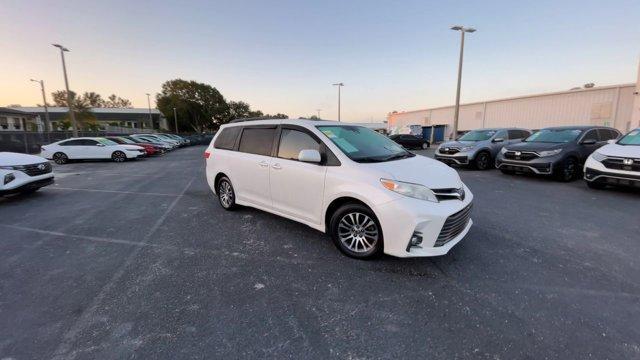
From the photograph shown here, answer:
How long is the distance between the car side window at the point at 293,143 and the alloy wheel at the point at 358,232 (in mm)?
1089

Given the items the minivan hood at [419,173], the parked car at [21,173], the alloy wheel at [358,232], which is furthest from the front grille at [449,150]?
the parked car at [21,173]

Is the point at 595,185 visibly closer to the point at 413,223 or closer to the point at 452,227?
the point at 452,227

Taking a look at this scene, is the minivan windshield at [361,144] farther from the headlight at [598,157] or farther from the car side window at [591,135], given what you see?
the car side window at [591,135]

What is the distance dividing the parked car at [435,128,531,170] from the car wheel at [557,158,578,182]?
243 centimetres

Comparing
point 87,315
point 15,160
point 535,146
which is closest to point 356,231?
point 87,315

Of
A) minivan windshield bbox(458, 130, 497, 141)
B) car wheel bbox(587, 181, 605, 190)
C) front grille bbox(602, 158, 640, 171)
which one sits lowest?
car wheel bbox(587, 181, 605, 190)

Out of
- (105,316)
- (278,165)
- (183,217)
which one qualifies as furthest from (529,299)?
(183,217)

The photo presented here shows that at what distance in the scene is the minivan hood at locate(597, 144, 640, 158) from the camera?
20.5 feet

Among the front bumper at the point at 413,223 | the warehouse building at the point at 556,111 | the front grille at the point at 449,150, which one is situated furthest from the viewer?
the warehouse building at the point at 556,111

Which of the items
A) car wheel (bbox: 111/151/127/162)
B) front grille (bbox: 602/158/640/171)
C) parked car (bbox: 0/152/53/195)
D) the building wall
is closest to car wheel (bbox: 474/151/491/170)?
front grille (bbox: 602/158/640/171)

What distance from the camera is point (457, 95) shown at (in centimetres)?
1780

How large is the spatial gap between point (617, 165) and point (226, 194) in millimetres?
8584

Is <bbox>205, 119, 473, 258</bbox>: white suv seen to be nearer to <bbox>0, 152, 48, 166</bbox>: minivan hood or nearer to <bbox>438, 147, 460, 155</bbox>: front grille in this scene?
<bbox>0, 152, 48, 166</bbox>: minivan hood

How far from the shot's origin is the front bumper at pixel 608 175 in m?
6.16
